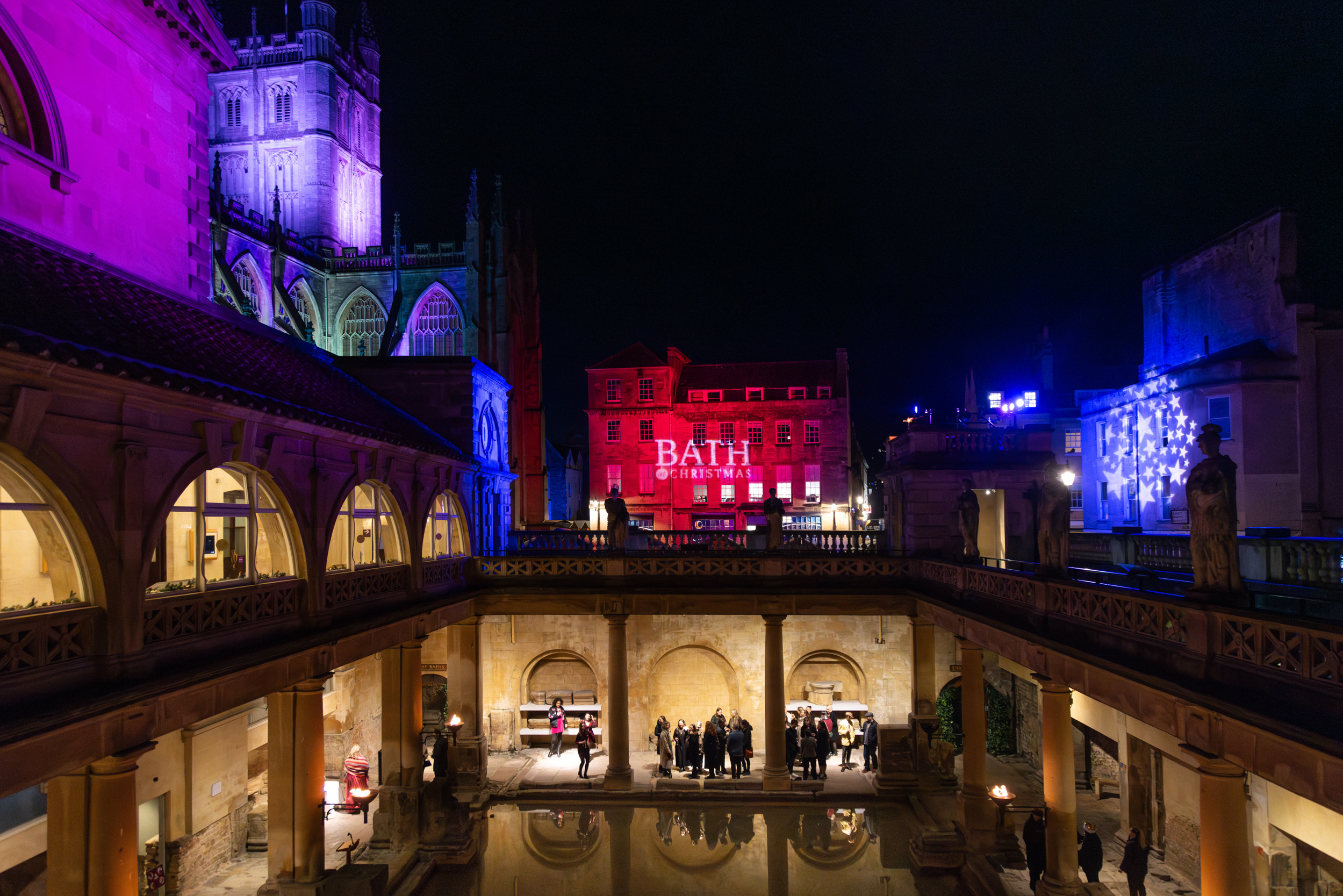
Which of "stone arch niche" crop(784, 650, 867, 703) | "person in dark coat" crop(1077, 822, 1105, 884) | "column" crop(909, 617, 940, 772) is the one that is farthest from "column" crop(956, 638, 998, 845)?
"stone arch niche" crop(784, 650, 867, 703)

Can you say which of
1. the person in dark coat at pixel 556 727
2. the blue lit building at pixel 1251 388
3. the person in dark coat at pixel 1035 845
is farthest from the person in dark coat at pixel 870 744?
the blue lit building at pixel 1251 388

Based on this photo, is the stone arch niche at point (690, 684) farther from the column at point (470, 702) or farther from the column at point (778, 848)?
the column at point (470, 702)

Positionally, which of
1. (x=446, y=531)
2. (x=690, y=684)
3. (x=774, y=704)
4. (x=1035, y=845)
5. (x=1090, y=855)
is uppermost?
(x=446, y=531)

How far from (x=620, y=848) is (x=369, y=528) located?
1007cm

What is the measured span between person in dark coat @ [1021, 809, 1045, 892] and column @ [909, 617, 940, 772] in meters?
6.65

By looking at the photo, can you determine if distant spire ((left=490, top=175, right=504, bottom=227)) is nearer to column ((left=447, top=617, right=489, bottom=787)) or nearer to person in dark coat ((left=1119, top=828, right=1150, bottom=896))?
column ((left=447, top=617, right=489, bottom=787))

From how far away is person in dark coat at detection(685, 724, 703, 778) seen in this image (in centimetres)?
2062

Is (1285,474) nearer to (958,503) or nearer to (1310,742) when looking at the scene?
(958,503)

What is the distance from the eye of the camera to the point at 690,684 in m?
24.9

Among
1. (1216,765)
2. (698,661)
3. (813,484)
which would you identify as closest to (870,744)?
(698,661)

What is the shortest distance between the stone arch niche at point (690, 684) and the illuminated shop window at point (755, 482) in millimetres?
21837

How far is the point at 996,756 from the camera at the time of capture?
22.5 meters

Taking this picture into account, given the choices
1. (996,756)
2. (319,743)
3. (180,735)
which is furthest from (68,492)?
(996,756)

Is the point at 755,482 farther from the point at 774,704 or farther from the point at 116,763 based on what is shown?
the point at 116,763
